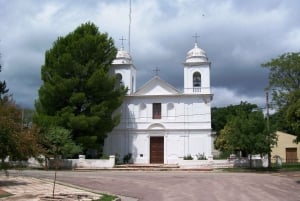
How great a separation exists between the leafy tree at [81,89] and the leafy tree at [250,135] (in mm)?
11468

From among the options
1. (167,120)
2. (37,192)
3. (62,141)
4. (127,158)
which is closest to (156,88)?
(167,120)

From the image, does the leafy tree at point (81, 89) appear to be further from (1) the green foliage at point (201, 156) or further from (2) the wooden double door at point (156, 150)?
(1) the green foliage at point (201, 156)

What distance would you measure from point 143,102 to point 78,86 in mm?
7503

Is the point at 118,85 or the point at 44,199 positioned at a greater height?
the point at 118,85

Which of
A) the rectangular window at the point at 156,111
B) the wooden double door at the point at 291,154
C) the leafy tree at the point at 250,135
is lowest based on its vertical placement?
the wooden double door at the point at 291,154

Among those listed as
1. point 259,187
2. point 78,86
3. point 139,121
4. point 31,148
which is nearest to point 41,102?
point 78,86

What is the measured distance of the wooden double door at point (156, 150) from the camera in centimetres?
4277

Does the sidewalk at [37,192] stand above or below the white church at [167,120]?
below

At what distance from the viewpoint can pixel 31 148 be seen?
19.2m

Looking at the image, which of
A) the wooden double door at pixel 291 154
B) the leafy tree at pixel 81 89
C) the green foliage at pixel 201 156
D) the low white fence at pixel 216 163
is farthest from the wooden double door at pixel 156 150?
the wooden double door at pixel 291 154

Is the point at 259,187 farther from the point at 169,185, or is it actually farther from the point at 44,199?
the point at 44,199

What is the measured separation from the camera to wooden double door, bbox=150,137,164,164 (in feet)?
140

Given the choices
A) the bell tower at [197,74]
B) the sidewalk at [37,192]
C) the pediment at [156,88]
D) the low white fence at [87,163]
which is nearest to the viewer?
the sidewalk at [37,192]

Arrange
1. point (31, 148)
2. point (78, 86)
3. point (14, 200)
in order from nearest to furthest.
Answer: point (14, 200) < point (31, 148) < point (78, 86)
